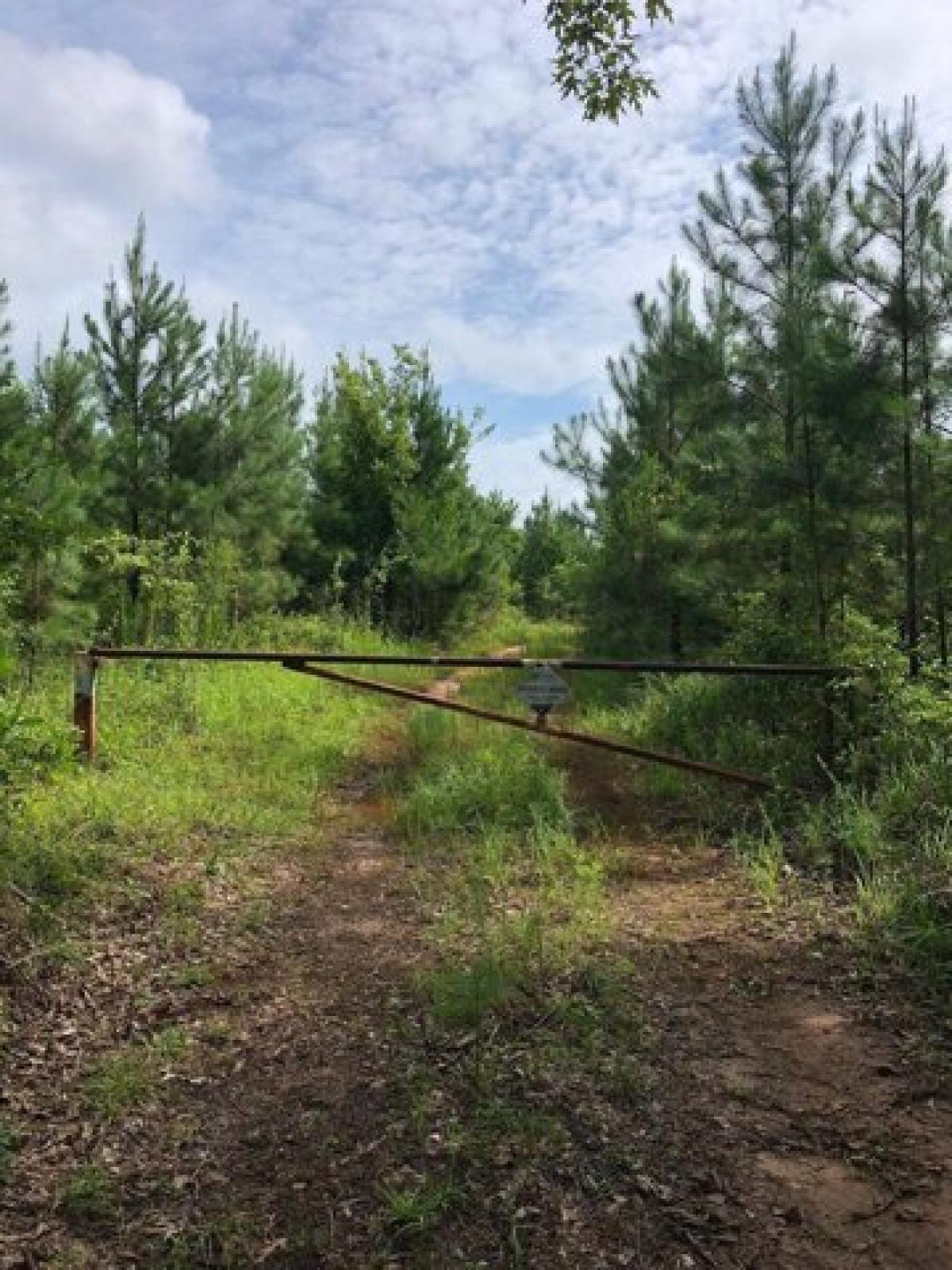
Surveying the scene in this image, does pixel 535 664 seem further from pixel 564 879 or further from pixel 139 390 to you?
pixel 139 390

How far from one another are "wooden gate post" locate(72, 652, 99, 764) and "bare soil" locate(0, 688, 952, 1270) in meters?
2.57

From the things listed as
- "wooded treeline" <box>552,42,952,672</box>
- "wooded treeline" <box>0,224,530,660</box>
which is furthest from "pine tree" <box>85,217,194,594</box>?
"wooded treeline" <box>552,42,952,672</box>

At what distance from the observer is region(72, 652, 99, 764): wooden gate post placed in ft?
Result: 23.6

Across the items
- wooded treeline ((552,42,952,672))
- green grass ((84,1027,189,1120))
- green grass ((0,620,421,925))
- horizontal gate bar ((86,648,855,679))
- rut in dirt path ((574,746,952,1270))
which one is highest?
wooded treeline ((552,42,952,672))

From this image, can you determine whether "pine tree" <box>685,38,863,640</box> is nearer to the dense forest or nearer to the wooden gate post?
the dense forest

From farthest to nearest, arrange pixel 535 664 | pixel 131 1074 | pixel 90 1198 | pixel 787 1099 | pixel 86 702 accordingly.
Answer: pixel 86 702, pixel 535 664, pixel 131 1074, pixel 787 1099, pixel 90 1198

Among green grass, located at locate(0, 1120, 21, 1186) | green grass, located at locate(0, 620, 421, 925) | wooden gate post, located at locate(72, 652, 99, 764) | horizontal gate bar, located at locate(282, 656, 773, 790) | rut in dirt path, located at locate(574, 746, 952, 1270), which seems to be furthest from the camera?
wooden gate post, located at locate(72, 652, 99, 764)

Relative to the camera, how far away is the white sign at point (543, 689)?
6.11m

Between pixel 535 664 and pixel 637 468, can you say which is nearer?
pixel 535 664

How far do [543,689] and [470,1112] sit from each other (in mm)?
3153

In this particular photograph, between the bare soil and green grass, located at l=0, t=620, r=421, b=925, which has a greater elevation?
green grass, located at l=0, t=620, r=421, b=925

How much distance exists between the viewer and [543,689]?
20.1ft

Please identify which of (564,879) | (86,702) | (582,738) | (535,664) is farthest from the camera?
(86,702)

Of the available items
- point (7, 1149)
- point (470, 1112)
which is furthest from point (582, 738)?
point (7, 1149)
